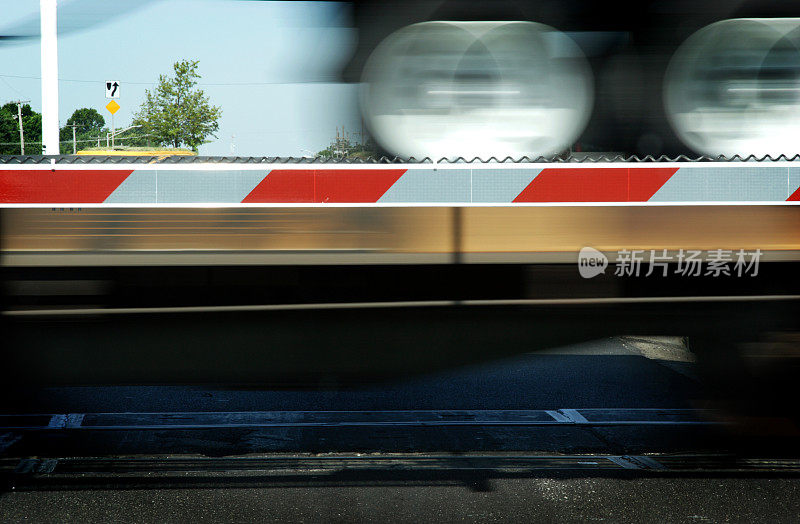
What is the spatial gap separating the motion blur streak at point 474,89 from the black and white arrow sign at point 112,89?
0.84 m

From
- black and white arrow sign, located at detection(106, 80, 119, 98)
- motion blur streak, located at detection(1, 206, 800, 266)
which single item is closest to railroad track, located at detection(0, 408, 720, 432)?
motion blur streak, located at detection(1, 206, 800, 266)

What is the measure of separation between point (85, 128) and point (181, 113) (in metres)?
0.34

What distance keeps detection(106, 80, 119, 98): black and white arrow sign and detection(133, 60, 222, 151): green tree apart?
0.36ft

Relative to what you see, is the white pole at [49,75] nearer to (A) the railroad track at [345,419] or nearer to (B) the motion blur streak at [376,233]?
(B) the motion blur streak at [376,233]

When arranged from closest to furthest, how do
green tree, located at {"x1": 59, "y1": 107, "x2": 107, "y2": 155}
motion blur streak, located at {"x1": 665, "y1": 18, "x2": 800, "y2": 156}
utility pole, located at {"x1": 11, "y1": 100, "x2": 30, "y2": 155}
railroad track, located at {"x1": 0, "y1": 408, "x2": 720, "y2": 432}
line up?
utility pole, located at {"x1": 11, "y1": 100, "x2": 30, "y2": 155}, green tree, located at {"x1": 59, "y1": 107, "x2": 107, "y2": 155}, motion blur streak, located at {"x1": 665, "y1": 18, "x2": 800, "y2": 156}, railroad track, located at {"x1": 0, "y1": 408, "x2": 720, "y2": 432}

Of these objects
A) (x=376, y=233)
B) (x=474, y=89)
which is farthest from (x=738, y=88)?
(x=376, y=233)

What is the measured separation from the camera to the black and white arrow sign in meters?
2.90

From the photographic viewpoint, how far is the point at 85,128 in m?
2.92

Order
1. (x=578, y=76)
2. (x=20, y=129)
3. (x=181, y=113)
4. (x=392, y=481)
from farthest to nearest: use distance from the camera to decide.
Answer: (x=392, y=481) → (x=578, y=76) → (x=181, y=113) → (x=20, y=129)

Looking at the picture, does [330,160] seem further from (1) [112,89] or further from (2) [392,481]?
(2) [392,481]

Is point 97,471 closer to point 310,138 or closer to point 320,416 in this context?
point 320,416

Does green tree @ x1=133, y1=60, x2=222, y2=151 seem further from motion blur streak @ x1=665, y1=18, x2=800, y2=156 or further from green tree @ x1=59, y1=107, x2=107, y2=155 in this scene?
motion blur streak @ x1=665, y1=18, x2=800, y2=156

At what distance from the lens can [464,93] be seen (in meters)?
3.07

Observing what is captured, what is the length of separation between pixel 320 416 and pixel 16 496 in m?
1.83
